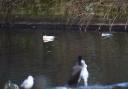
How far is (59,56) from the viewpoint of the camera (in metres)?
26.0

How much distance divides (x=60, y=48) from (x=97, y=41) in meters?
3.39

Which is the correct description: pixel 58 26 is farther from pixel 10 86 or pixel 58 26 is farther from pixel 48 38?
pixel 10 86

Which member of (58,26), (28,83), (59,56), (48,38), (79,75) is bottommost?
(58,26)

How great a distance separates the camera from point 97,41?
103ft

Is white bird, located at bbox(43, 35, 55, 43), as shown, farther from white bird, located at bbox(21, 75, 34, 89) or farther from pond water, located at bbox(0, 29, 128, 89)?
white bird, located at bbox(21, 75, 34, 89)

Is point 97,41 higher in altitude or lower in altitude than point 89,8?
lower

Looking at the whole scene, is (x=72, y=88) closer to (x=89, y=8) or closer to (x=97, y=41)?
(x=89, y=8)

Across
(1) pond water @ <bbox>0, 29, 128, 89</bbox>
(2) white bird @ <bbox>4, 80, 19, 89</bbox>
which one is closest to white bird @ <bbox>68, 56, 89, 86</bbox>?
(1) pond water @ <bbox>0, 29, 128, 89</bbox>

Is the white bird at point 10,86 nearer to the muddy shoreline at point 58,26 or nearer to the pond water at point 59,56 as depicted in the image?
the pond water at point 59,56

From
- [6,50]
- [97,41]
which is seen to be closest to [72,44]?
[97,41]

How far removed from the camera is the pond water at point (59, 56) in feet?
68.1

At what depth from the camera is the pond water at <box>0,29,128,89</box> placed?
2077 cm

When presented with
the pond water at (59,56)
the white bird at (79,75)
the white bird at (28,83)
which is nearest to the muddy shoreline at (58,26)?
the pond water at (59,56)

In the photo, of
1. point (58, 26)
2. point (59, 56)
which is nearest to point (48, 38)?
point (58, 26)
